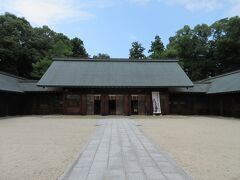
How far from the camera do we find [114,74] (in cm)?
2758

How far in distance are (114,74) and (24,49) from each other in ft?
61.8

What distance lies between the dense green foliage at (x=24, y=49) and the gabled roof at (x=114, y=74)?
10.5m

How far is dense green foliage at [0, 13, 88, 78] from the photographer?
38.4 m

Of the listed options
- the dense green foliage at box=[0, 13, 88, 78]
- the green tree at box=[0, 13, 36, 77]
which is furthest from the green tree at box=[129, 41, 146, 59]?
the green tree at box=[0, 13, 36, 77]

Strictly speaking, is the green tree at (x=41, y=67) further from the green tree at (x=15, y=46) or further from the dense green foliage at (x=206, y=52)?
the dense green foliage at (x=206, y=52)

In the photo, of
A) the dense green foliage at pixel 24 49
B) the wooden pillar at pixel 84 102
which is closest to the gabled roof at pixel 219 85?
the wooden pillar at pixel 84 102

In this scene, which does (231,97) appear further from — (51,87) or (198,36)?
(198,36)

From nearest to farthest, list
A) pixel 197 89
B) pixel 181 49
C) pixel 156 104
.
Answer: pixel 156 104 → pixel 197 89 → pixel 181 49

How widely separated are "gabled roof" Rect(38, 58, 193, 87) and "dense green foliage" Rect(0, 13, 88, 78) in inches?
415

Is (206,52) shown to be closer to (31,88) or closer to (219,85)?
(219,85)

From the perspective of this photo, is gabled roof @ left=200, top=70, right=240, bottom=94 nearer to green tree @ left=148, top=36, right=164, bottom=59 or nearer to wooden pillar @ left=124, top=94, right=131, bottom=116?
wooden pillar @ left=124, top=94, right=131, bottom=116

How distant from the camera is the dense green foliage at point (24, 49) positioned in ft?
126

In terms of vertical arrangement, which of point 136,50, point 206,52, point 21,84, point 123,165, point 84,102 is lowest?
point 123,165

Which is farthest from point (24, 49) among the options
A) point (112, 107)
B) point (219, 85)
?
point (219, 85)
